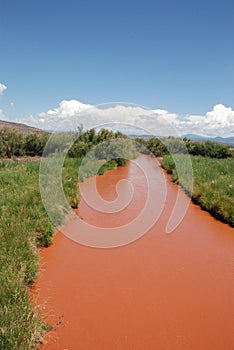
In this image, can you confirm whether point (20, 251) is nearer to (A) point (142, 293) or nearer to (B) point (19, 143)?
(A) point (142, 293)

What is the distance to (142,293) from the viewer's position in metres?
4.33

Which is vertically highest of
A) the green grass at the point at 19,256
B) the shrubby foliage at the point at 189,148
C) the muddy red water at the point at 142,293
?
the shrubby foliage at the point at 189,148

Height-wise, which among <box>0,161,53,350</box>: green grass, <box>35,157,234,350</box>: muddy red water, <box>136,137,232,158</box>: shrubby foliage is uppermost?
<box>136,137,232,158</box>: shrubby foliage

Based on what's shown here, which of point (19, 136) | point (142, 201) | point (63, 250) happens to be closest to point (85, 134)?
point (19, 136)

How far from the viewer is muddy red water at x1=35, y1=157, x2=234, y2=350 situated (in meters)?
3.41

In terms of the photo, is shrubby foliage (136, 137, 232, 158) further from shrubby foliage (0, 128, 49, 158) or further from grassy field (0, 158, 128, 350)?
grassy field (0, 158, 128, 350)

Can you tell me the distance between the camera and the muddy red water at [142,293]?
3.41m

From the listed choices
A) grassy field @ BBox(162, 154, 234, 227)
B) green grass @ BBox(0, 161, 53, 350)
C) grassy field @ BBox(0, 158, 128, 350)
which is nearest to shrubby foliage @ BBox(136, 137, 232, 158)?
grassy field @ BBox(162, 154, 234, 227)

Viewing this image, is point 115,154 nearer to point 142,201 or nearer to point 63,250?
point 142,201

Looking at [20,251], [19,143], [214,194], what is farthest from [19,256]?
[19,143]

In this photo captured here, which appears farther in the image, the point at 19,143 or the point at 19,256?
the point at 19,143

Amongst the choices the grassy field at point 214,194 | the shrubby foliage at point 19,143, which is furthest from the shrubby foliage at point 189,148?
the grassy field at point 214,194

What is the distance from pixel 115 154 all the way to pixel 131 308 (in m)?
17.0

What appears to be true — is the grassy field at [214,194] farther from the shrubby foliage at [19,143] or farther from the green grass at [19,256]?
the shrubby foliage at [19,143]
